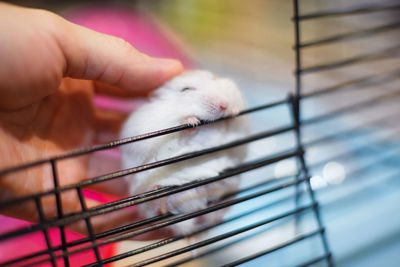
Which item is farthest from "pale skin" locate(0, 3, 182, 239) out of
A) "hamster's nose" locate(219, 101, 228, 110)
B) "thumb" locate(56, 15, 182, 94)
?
"hamster's nose" locate(219, 101, 228, 110)

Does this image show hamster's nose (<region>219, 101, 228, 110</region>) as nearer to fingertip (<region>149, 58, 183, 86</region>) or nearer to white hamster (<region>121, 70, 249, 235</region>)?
white hamster (<region>121, 70, 249, 235</region>)

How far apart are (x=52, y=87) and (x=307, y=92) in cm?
72

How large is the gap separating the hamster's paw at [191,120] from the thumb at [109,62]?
0.10 metres

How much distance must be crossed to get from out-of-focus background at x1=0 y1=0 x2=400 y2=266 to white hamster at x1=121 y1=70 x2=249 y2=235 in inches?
2.9

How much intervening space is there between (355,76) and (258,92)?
1.06 ft

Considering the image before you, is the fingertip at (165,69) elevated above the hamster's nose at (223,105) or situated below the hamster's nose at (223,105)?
above

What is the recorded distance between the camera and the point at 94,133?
2.21 feet

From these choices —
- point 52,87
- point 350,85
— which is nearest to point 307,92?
point 350,85

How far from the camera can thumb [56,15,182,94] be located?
0.44 m

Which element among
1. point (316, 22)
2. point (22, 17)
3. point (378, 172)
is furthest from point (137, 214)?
point (316, 22)

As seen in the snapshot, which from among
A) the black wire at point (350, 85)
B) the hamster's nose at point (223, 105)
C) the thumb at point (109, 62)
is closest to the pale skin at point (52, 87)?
the thumb at point (109, 62)

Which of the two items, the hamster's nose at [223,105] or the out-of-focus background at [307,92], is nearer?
the hamster's nose at [223,105]

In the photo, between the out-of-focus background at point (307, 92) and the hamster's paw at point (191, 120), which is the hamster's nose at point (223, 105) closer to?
the hamster's paw at point (191, 120)

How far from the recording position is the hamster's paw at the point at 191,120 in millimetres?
450
